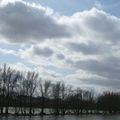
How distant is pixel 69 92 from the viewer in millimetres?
160125

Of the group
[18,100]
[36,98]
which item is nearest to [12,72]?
[18,100]

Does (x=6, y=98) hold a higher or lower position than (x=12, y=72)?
lower

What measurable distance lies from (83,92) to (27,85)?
62770mm

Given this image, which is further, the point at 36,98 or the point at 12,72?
the point at 36,98

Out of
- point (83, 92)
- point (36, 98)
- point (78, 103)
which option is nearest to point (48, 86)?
point (36, 98)

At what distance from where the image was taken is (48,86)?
140000 mm

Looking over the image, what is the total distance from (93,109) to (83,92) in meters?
11.2

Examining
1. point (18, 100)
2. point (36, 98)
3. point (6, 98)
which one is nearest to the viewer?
point (6, 98)

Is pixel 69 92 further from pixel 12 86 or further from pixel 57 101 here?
pixel 12 86

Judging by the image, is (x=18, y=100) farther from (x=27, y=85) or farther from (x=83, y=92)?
(x=83, y=92)

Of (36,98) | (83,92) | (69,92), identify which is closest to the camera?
(36,98)

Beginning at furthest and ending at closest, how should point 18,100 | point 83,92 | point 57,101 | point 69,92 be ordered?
point 83,92 < point 69,92 < point 57,101 < point 18,100

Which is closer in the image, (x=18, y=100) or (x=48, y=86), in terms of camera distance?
(x=18, y=100)

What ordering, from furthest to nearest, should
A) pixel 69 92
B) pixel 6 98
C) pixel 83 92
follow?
1. pixel 83 92
2. pixel 69 92
3. pixel 6 98
